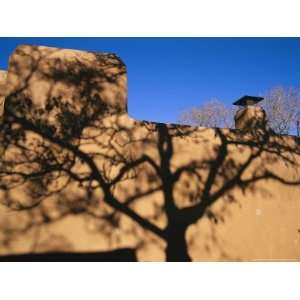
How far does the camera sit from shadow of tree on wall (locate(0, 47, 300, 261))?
5348mm

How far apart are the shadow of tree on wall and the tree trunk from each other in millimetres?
21

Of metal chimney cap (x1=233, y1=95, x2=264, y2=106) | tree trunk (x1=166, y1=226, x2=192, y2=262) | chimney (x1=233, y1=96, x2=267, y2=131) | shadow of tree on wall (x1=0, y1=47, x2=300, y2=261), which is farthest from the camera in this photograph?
metal chimney cap (x1=233, y1=95, x2=264, y2=106)

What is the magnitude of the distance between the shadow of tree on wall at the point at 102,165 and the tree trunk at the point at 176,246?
2cm

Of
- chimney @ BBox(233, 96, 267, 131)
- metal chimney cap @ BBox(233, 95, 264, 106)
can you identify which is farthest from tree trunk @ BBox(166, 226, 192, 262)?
metal chimney cap @ BBox(233, 95, 264, 106)

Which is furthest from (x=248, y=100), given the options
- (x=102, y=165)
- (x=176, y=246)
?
(x=102, y=165)

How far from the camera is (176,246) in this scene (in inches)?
232

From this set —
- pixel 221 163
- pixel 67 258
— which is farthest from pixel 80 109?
pixel 221 163

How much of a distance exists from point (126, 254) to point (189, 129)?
3.45 meters

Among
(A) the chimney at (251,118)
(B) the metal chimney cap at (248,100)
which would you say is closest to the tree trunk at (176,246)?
(A) the chimney at (251,118)

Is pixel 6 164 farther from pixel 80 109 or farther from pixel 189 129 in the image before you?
pixel 189 129

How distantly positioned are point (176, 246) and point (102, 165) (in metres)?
2.52

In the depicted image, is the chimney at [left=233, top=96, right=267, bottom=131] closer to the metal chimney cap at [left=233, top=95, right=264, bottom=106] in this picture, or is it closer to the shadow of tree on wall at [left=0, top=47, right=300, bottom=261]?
the metal chimney cap at [left=233, top=95, right=264, bottom=106]

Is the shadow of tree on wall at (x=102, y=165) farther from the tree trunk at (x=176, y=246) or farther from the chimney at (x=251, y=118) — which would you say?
the chimney at (x=251, y=118)

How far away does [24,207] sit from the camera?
518 cm
